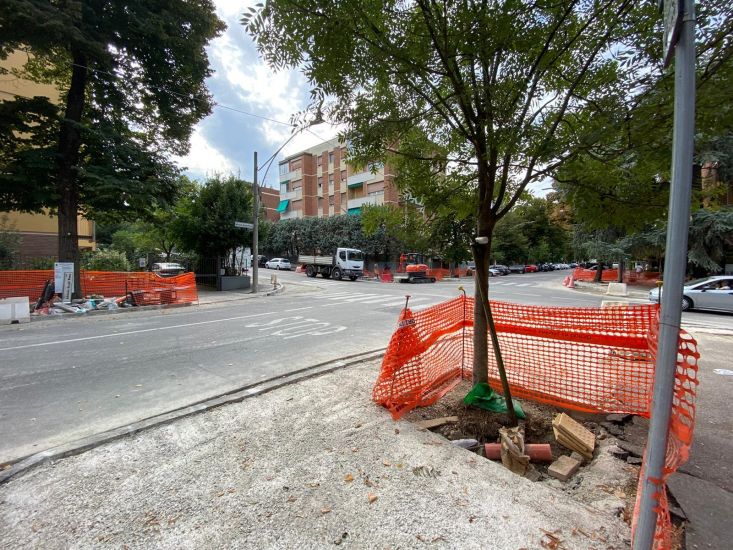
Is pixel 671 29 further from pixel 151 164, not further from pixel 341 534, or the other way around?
pixel 151 164

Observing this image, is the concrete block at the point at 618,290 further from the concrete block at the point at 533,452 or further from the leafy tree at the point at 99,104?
the leafy tree at the point at 99,104

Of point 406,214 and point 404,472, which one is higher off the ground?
point 406,214

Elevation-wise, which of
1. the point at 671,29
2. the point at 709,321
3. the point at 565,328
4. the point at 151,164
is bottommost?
the point at 709,321

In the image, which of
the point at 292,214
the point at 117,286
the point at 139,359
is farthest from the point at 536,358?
the point at 292,214

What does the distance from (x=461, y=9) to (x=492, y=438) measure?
3.88 metres

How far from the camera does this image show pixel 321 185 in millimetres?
49281

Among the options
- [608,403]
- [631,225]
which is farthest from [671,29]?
[608,403]

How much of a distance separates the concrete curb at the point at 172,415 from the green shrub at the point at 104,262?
61.0 ft

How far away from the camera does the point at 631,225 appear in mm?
3561

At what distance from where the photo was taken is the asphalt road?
3876mm

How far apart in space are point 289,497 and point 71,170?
15140 mm

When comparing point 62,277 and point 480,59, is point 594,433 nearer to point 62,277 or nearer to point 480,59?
point 480,59

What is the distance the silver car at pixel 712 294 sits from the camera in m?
12.9

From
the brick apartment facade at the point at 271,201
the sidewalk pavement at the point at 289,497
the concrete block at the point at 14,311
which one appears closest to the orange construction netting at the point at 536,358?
the sidewalk pavement at the point at 289,497
